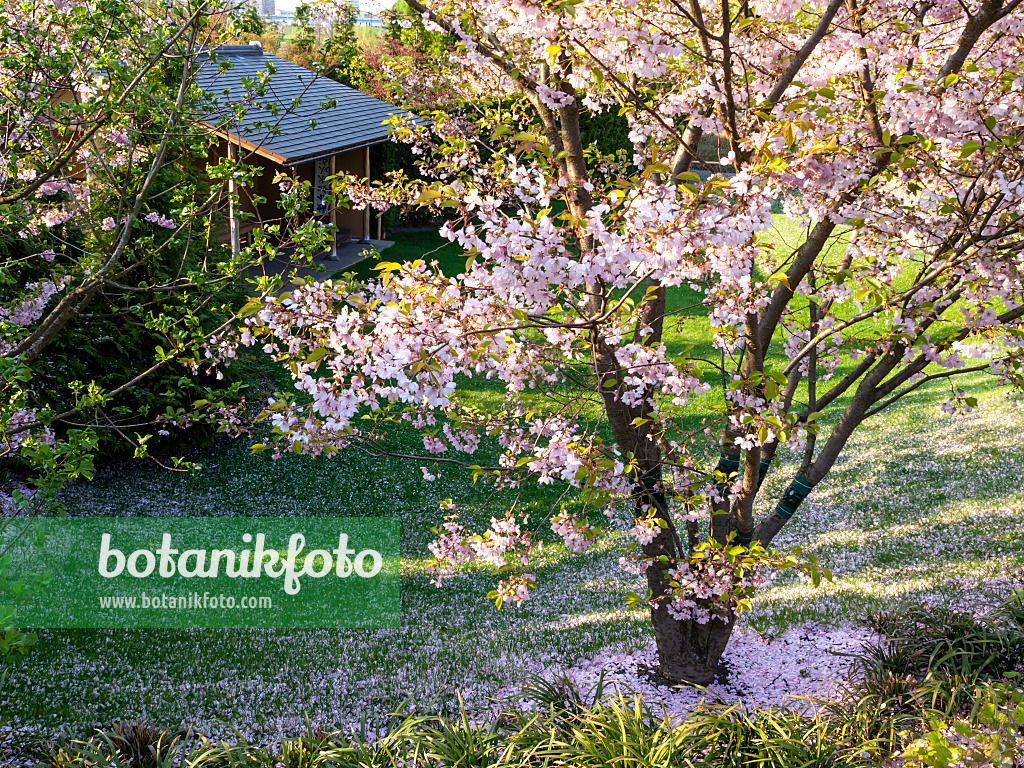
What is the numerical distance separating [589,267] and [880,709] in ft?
8.86

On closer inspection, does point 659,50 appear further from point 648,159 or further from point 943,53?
point 943,53

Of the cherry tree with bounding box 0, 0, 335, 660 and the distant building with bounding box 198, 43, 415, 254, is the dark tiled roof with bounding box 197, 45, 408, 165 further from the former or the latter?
the cherry tree with bounding box 0, 0, 335, 660

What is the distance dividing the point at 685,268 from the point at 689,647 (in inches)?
100

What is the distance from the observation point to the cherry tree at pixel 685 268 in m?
2.90

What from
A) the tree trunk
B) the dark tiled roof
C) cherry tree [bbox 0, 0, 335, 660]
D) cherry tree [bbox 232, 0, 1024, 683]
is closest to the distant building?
the dark tiled roof

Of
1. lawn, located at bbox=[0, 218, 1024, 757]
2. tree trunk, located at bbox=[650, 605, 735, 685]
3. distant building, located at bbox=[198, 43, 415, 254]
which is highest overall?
distant building, located at bbox=[198, 43, 415, 254]

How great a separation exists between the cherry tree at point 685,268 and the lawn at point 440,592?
0.66 metres

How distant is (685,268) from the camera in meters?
3.09

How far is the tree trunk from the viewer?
14.9 ft

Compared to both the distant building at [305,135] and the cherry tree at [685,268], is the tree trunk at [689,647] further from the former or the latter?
the distant building at [305,135]

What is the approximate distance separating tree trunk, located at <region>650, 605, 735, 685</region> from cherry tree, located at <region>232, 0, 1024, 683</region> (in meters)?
0.01

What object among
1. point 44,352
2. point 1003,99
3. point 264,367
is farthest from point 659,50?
point 264,367

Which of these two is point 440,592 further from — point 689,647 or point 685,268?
point 685,268

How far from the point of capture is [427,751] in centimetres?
358
